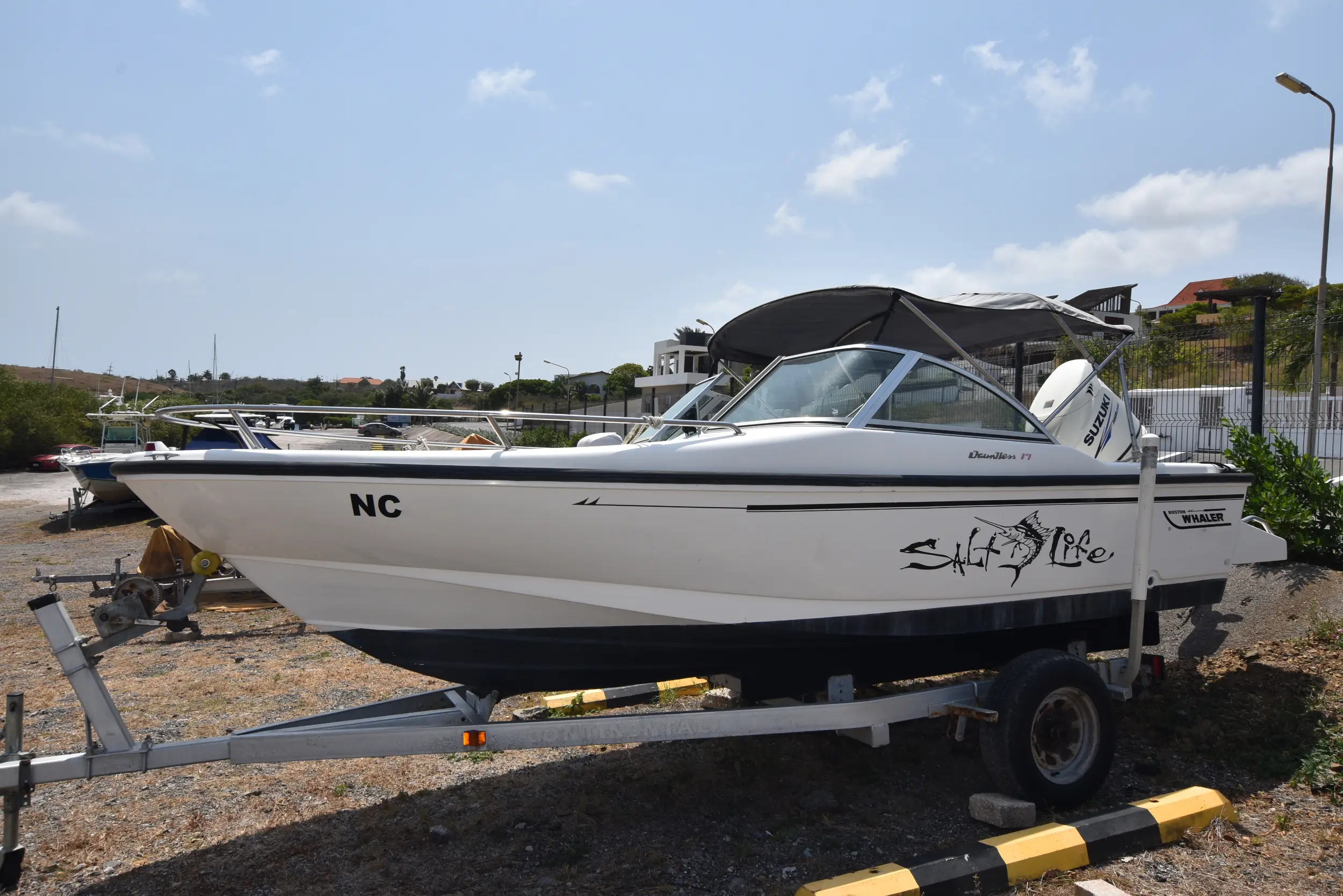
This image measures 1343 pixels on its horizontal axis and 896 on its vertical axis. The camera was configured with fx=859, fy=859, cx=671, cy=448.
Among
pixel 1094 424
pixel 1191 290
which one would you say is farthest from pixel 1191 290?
pixel 1094 424

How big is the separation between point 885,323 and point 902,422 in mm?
1312

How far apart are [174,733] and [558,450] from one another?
2778mm

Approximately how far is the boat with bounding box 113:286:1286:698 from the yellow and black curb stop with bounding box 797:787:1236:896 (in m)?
0.84

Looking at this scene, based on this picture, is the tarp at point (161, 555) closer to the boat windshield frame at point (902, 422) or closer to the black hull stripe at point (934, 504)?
the boat windshield frame at point (902, 422)

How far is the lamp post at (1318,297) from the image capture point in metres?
8.13

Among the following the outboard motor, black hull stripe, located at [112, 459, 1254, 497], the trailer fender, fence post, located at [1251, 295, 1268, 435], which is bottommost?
the trailer fender

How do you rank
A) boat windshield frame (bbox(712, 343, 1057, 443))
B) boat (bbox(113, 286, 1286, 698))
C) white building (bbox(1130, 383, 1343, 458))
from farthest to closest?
white building (bbox(1130, 383, 1343, 458)), boat windshield frame (bbox(712, 343, 1057, 443)), boat (bbox(113, 286, 1286, 698))

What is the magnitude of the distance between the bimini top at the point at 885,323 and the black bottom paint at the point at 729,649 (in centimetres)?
142

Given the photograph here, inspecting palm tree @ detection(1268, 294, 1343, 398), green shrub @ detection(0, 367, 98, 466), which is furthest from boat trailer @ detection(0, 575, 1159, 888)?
green shrub @ detection(0, 367, 98, 466)

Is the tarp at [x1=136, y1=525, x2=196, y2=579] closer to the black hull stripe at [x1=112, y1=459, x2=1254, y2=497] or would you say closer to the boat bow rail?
the boat bow rail

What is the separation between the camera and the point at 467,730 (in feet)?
10.1

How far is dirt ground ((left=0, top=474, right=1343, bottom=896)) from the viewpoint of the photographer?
9.97 feet

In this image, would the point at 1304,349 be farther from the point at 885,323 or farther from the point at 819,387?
the point at 819,387

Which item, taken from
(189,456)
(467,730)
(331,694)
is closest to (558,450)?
(467,730)
